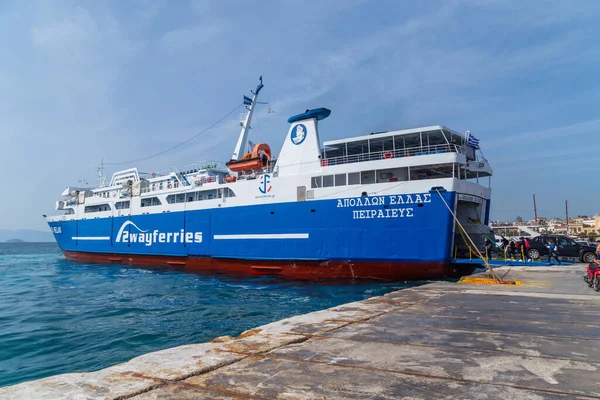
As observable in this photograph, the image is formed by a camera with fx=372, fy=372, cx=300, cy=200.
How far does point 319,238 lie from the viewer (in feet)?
57.5

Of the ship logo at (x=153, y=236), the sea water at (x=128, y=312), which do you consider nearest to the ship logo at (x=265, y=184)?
the sea water at (x=128, y=312)

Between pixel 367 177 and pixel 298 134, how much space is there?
4.62 meters

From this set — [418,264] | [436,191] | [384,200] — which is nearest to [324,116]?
[384,200]

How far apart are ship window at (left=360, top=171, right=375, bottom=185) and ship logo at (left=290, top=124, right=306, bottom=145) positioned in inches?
158

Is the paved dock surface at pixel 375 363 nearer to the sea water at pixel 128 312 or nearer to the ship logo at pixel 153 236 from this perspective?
the sea water at pixel 128 312

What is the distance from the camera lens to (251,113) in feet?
91.5

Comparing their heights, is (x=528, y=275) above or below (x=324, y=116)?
below

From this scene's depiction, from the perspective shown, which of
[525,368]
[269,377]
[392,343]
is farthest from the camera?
[392,343]

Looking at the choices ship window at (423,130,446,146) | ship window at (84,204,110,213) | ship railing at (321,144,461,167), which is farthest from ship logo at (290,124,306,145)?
ship window at (84,204,110,213)

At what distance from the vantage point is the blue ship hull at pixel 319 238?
50.1 ft

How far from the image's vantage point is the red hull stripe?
50.6 ft

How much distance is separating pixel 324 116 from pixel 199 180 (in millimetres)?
9448

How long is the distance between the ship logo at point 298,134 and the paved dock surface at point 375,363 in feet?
46.6

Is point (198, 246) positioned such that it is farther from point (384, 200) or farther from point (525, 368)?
point (525, 368)
